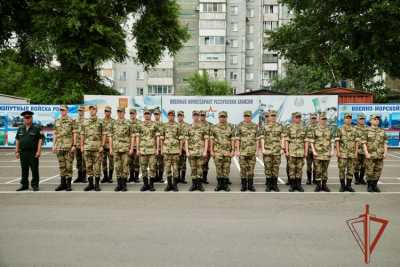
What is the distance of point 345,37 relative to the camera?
27406 millimetres

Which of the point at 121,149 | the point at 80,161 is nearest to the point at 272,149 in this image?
the point at 121,149

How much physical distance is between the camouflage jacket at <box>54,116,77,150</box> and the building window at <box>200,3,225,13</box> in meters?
49.3

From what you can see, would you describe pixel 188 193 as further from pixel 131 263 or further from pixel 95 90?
pixel 95 90

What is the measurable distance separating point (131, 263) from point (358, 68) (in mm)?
26450

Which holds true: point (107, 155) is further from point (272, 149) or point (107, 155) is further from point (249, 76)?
point (249, 76)

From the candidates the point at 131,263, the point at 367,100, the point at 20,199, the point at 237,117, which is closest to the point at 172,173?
the point at 20,199

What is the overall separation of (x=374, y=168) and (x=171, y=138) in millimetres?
4694

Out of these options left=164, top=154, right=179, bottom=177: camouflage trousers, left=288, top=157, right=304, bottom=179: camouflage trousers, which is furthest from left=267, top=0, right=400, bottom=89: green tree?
left=164, top=154, right=179, bottom=177: camouflage trousers

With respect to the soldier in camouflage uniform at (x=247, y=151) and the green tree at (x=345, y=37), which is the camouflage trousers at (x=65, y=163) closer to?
the soldier in camouflage uniform at (x=247, y=151)

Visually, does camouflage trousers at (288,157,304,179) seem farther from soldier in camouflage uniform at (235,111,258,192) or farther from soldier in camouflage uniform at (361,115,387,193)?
soldier in camouflage uniform at (361,115,387,193)

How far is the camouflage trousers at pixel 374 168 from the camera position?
35.9 feet

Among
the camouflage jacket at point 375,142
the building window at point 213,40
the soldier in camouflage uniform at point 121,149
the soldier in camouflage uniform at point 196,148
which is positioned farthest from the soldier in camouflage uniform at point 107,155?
the building window at point 213,40

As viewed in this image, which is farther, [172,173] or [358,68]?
[358,68]

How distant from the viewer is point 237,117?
21953mm
